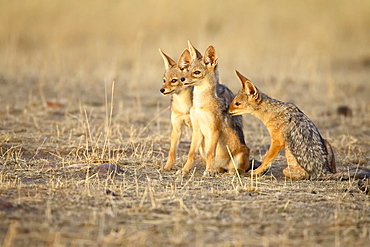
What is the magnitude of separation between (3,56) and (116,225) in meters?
14.8

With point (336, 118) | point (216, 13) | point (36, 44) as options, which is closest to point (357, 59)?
point (216, 13)

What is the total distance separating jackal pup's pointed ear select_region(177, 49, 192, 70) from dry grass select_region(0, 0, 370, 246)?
1.40m

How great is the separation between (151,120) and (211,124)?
3314mm

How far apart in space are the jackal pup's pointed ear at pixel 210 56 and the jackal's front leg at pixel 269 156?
1.49 m

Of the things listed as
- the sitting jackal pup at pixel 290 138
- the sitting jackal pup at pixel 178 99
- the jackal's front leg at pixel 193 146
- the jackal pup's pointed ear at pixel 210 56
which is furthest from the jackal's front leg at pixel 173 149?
the jackal pup's pointed ear at pixel 210 56

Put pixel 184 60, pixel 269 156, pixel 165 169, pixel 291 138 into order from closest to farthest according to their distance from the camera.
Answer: pixel 269 156 < pixel 291 138 < pixel 165 169 < pixel 184 60

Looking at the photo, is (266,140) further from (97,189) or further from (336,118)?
(97,189)

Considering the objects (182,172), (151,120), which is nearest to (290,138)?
(182,172)

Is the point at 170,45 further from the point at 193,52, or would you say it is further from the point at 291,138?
the point at 291,138

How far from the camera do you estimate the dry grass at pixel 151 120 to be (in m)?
5.07

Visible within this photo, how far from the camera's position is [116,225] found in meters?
4.99

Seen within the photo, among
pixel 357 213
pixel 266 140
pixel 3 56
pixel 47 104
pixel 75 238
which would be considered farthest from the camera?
pixel 3 56

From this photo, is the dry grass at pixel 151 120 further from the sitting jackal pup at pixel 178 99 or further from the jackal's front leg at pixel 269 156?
the sitting jackal pup at pixel 178 99

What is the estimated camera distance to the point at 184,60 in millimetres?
8508
